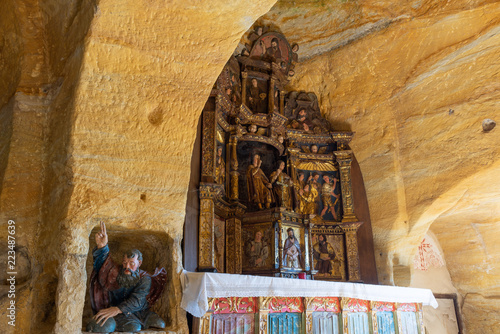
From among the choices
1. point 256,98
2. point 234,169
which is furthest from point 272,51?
point 234,169

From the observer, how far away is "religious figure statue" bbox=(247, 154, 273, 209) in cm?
770

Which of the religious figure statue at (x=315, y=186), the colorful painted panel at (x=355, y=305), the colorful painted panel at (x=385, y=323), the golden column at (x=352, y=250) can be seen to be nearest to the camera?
the colorful painted panel at (x=355, y=305)

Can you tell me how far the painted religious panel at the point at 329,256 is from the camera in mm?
8074

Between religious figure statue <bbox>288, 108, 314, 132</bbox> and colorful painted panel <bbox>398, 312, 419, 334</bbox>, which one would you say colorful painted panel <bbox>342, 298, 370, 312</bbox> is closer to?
colorful painted panel <bbox>398, 312, 419, 334</bbox>

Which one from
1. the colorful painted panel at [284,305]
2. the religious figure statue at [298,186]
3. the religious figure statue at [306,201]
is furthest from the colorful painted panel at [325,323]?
the religious figure statue at [306,201]

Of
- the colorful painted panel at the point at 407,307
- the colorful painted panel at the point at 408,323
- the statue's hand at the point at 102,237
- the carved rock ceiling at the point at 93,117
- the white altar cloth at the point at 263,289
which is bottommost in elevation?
the colorful painted panel at the point at 408,323

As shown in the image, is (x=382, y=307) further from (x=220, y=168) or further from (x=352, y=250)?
(x=220, y=168)

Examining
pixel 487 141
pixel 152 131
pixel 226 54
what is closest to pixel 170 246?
pixel 152 131

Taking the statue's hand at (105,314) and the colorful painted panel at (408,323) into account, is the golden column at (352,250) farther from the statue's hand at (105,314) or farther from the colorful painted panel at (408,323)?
the statue's hand at (105,314)

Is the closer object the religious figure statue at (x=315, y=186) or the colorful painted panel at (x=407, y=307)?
the colorful painted panel at (x=407, y=307)

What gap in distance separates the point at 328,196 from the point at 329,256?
1.24 m

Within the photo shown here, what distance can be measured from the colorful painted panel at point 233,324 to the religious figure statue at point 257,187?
10.5 ft

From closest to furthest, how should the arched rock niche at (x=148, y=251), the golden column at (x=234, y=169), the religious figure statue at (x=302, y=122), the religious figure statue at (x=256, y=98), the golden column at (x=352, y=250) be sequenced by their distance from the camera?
1. the arched rock niche at (x=148, y=251)
2. the golden column at (x=234, y=169)
3. the golden column at (x=352, y=250)
4. the religious figure statue at (x=256, y=98)
5. the religious figure statue at (x=302, y=122)

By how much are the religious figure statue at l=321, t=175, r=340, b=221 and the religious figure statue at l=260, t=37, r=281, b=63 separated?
2.71 meters
